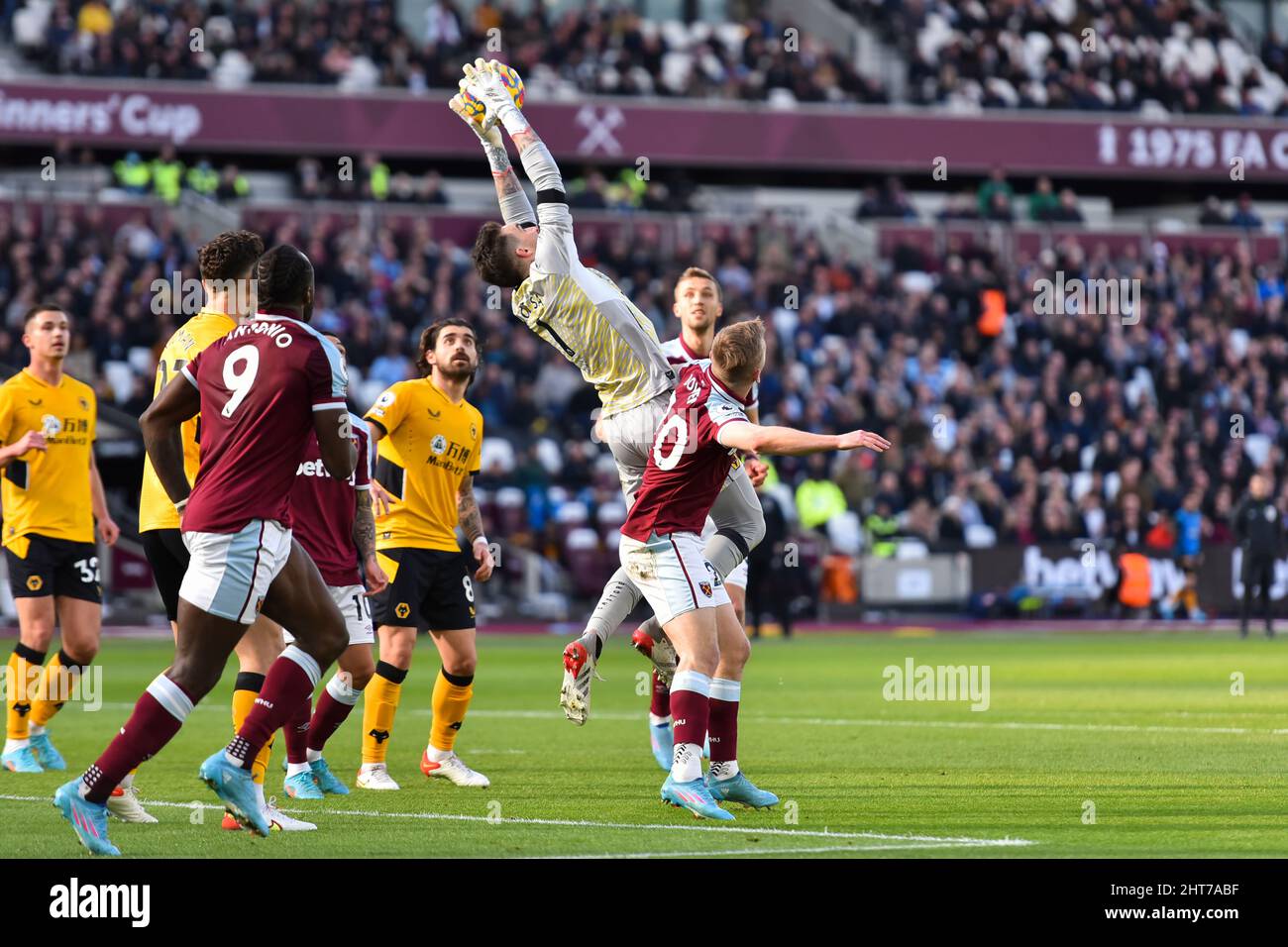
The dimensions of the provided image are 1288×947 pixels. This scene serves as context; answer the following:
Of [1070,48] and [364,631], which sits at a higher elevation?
[1070,48]

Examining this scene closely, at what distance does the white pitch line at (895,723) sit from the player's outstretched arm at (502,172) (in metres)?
5.51

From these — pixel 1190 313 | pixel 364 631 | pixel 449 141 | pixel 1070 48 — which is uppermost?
pixel 1070 48

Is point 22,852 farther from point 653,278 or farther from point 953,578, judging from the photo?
point 653,278

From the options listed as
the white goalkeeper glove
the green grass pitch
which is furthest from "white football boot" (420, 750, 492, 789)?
the white goalkeeper glove

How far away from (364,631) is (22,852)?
2.76 meters

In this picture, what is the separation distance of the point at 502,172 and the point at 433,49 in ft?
97.5

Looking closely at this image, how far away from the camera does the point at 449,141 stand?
38375 millimetres

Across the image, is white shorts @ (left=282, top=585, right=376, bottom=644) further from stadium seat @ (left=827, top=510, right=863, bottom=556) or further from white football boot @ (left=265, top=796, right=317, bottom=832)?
stadium seat @ (left=827, top=510, right=863, bottom=556)

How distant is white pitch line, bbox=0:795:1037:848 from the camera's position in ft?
26.3

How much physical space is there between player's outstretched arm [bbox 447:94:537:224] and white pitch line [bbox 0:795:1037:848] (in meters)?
2.95

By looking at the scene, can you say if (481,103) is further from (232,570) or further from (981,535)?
(981,535)
